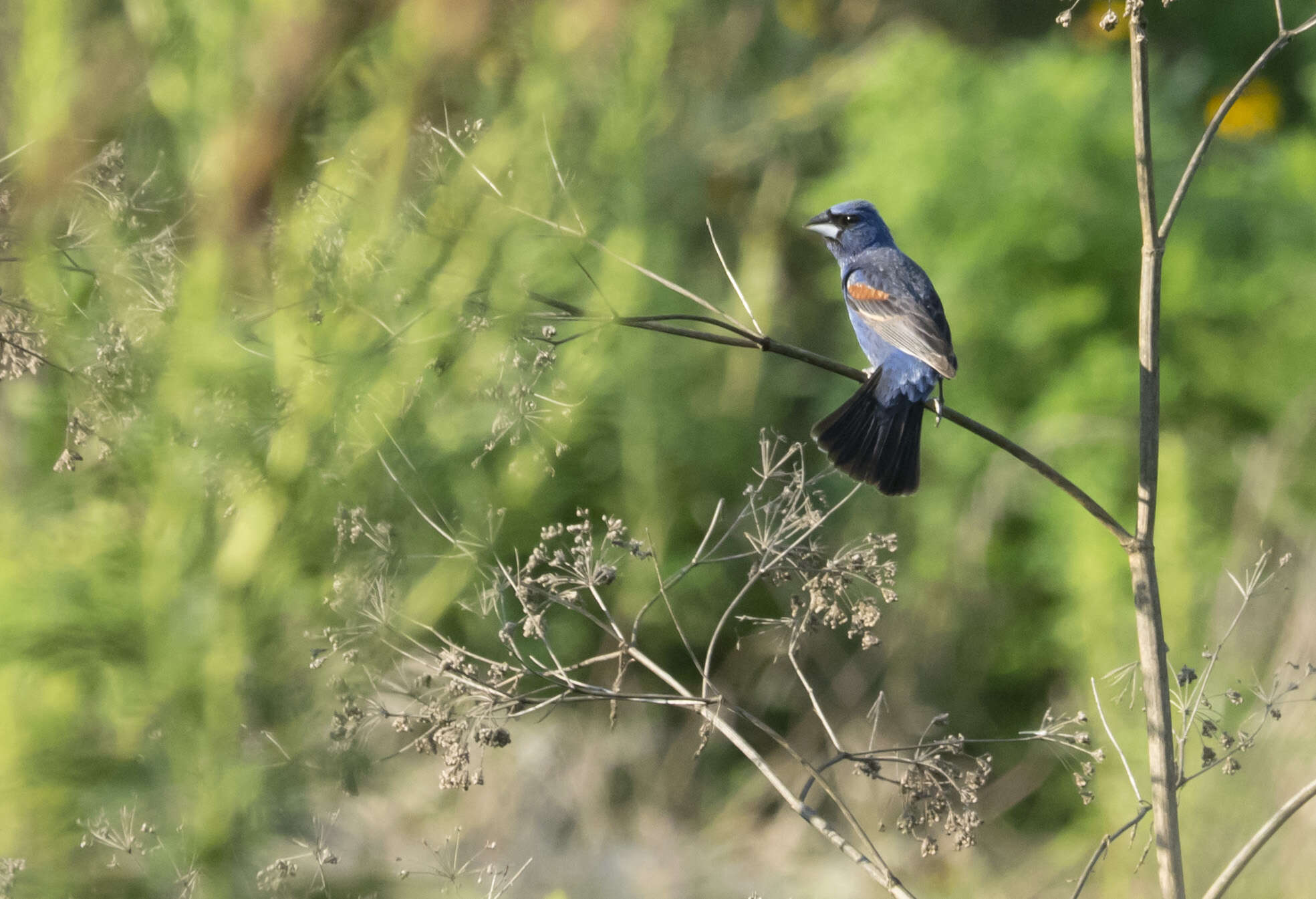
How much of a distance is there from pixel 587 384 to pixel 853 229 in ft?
1.94

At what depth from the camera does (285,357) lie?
5.58 ft

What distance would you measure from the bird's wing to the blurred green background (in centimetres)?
52

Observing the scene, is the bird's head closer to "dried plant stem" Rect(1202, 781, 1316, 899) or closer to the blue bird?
the blue bird

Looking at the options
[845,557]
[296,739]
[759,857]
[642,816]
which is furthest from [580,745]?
[845,557]

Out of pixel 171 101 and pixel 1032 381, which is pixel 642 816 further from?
pixel 171 101

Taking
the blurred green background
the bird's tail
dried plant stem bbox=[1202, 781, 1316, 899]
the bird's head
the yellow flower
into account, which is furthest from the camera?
the yellow flower

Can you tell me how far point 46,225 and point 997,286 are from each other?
2.49m

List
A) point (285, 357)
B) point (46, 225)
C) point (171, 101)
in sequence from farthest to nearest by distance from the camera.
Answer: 1. point (171, 101)
2. point (285, 357)
3. point (46, 225)

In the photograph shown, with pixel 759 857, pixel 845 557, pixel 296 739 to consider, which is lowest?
pixel 759 857

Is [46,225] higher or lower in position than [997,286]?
higher

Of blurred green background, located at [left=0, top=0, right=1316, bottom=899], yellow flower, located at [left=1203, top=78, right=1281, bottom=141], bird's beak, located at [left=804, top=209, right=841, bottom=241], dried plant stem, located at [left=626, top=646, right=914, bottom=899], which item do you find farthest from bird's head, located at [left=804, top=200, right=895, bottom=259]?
yellow flower, located at [left=1203, top=78, right=1281, bottom=141]

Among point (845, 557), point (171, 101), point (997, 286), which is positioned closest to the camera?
point (845, 557)

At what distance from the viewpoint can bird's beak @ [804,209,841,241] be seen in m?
2.23

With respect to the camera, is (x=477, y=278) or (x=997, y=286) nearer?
(x=477, y=278)
